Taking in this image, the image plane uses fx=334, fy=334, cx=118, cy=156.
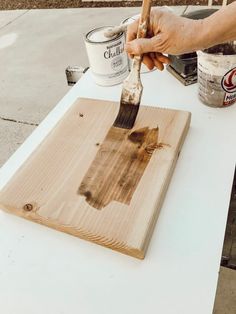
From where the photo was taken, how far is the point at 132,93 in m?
0.74

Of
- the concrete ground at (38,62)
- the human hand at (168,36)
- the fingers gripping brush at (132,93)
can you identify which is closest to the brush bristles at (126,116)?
the fingers gripping brush at (132,93)

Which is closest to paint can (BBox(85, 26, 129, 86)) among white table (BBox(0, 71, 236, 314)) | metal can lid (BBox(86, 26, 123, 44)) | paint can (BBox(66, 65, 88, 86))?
metal can lid (BBox(86, 26, 123, 44))

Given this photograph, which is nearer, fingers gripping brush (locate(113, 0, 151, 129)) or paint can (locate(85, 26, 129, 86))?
fingers gripping brush (locate(113, 0, 151, 129))

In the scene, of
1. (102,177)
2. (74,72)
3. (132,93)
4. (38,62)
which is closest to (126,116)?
(132,93)

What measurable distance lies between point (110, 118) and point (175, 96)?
0.21m

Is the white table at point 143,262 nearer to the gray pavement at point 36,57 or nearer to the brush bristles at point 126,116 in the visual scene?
the brush bristles at point 126,116

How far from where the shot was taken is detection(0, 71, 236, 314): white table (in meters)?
0.52

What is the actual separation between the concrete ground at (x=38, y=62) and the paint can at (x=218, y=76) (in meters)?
0.60

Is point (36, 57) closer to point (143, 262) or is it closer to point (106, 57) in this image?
point (106, 57)

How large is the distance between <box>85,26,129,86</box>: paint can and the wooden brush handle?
159mm

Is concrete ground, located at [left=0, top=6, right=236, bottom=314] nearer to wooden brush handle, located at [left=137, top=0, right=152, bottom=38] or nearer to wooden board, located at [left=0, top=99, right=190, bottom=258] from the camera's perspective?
wooden board, located at [left=0, top=99, right=190, bottom=258]

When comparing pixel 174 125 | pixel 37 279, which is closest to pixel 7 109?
pixel 174 125

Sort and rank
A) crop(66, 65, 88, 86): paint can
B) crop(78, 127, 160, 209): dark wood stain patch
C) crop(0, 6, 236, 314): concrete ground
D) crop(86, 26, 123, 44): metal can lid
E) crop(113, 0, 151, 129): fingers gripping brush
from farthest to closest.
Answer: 1. crop(0, 6, 236, 314): concrete ground
2. crop(66, 65, 88, 86): paint can
3. crop(86, 26, 123, 44): metal can lid
4. crop(113, 0, 151, 129): fingers gripping brush
5. crop(78, 127, 160, 209): dark wood stain patch

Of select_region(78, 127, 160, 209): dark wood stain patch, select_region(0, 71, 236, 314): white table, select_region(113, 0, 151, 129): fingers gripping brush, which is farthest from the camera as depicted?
select_region(113, 0, 151, 129): fingers gripping brush
